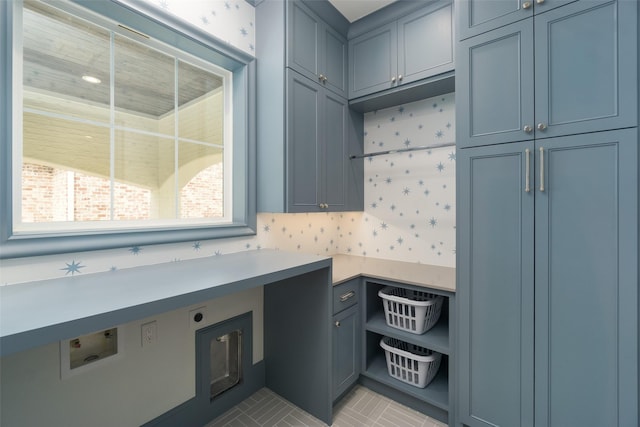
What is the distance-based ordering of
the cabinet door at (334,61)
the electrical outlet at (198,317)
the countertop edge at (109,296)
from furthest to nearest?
the cabinet door at (334,61), the electrical outlet at (198,317), the countertop edge at (109,296)

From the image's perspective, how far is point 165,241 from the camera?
56.7 inches

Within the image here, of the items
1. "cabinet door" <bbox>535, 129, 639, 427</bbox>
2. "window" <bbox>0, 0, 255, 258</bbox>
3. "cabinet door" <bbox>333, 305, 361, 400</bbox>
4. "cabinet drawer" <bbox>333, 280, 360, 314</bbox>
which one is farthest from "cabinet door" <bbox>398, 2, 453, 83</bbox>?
"cabinet door" <bbox>333, 305, 361, 400</bbox>

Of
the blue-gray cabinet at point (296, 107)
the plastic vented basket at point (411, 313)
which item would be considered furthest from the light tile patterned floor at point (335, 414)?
the blue-gray cabinet at point (296, 107)

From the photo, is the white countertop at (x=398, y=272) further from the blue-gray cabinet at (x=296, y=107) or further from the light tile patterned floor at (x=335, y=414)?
the light tile patterned floor at (x=335, y=414)

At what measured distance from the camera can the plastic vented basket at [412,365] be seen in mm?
1767

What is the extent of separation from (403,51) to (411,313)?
1.78 meters

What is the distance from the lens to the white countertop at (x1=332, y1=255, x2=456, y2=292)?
1748 mm

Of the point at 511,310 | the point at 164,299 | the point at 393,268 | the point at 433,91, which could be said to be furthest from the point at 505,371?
the point at 433,91

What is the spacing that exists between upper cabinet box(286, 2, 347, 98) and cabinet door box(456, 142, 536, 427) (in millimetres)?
1096

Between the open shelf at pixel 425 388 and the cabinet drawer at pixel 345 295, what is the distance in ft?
1.66

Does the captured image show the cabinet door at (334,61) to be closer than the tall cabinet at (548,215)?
No

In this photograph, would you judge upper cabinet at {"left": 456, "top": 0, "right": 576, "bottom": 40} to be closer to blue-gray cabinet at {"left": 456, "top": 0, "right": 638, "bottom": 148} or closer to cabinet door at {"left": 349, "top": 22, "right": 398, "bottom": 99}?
blue-gray cabinet at {"left": 456, "top": 0, "right": 638, "bottom": 148}

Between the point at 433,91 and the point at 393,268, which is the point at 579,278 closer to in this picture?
the point at 393,268

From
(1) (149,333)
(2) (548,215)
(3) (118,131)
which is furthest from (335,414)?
(3) (118,131)
